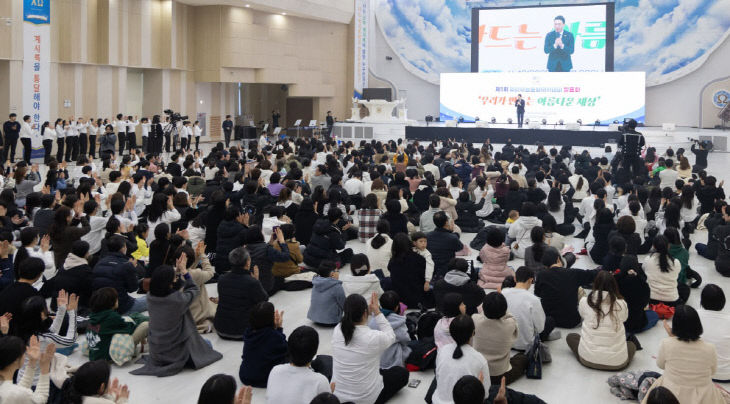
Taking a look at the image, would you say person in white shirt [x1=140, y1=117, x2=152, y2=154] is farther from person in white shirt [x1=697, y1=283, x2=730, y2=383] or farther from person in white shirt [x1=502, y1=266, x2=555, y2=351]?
person in white shirt [x1=697, y1=283, x2=730, y2=383]

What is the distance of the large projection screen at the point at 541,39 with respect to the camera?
27625 millimetres

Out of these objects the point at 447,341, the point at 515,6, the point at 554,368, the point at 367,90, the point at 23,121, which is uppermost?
the point at 515,6

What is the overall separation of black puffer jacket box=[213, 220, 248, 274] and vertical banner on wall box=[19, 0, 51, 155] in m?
12.4

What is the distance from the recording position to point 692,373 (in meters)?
4.34

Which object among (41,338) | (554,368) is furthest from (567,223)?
(41,338)

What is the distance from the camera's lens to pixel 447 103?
98.4 ft

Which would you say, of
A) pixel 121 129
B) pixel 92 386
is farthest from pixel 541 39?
pixel 92 386

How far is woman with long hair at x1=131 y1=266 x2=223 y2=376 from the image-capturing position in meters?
5.29

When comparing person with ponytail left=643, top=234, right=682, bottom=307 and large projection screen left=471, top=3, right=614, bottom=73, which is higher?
large projection screen left=471, top=3, right=614, bottom=73

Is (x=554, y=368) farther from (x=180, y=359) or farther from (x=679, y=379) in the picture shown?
(x=180, y=359)

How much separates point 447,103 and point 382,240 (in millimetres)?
23227

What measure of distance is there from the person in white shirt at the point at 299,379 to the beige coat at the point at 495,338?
1412mm

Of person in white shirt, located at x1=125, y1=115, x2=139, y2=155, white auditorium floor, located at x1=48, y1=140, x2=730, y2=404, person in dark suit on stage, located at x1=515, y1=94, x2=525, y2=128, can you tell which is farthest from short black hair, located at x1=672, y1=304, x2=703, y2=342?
person in dark suit on stage, located at x1=515, y1=94, x2=525, y2=128

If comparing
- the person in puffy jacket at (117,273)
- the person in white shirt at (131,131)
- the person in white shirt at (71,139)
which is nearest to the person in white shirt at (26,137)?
the person in white shirt at (71,139)
